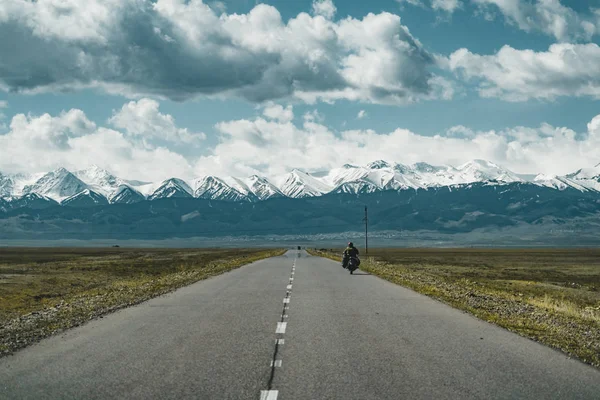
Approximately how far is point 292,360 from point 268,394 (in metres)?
2.21

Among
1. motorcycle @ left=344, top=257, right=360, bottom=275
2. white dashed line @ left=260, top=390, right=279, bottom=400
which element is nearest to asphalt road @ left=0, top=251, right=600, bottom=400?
white dashed line @ left=260, top=390, right=279, bottom=400

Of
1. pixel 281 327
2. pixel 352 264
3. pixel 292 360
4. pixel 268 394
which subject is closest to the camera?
pixel 268 394

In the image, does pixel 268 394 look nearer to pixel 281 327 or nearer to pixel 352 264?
pixel 281 327

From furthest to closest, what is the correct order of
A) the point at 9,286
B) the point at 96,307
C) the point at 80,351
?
the point at 9,286 → the point at 96,307 → the point at 80,351

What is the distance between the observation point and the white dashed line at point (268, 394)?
26.0 feet

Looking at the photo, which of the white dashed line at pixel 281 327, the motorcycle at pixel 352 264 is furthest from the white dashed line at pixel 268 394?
the motorcycle at pixel 352 264

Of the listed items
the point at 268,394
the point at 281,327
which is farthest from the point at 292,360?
the point at 281,327

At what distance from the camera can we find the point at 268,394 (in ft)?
26.6

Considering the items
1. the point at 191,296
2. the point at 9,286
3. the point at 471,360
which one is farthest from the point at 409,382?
the point at 9,286

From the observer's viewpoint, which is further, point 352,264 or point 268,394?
point 352,264

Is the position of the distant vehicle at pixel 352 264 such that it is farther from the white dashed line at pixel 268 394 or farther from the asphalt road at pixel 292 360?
the white dashed line at pixel 268 394

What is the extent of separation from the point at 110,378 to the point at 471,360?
19.2 ft

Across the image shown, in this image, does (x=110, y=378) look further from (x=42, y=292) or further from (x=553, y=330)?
(x=42, y=292)

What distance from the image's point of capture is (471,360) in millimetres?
10352
